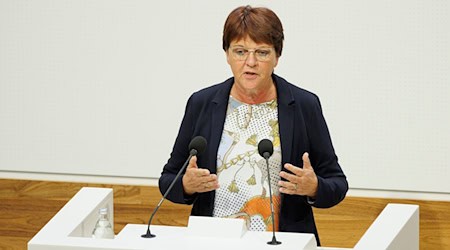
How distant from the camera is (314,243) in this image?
1815mm

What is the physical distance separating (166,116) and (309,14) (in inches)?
17.8

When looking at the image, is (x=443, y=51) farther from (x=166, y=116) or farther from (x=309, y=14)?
(x=166, y=116)

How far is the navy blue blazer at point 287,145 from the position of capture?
2.04 meters

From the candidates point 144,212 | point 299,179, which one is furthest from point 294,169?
point 144,212

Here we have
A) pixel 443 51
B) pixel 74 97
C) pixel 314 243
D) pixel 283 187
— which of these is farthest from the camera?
pixel 74 97

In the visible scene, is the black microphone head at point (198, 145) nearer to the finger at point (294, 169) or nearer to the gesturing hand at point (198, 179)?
the gesturing hand at point (198, 179)

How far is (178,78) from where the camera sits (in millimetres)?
3041

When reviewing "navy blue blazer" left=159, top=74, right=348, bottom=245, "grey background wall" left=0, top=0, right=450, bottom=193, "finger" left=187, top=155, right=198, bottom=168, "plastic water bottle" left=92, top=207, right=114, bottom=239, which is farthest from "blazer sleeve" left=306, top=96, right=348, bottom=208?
"grey background wall" left=0, top=0, right=450, bottom=193

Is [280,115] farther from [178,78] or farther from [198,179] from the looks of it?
[178,78]

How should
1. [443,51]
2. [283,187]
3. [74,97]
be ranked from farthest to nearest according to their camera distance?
[74,97] → [443,51] → [283,187]

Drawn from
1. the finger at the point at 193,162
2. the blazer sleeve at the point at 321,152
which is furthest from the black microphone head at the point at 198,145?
the blazer sleeve at the point at 321,152

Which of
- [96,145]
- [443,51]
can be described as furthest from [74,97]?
[443,51]

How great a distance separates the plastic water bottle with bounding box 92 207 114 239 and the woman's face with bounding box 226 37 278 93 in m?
0.35

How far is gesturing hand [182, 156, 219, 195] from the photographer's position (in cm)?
195
